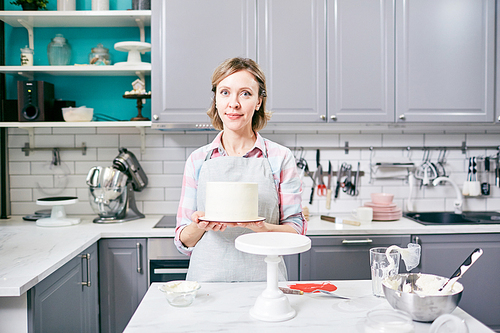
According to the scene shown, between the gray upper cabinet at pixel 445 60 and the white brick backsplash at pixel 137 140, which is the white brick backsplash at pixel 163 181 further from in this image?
the gray upper cabinet at pixel 445 60

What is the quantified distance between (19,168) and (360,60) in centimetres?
242

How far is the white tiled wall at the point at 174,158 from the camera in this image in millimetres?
2854

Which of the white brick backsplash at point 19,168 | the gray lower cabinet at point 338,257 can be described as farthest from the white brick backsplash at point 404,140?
the white brick backsplash at point 19,168

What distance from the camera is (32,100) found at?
2555 millimetres

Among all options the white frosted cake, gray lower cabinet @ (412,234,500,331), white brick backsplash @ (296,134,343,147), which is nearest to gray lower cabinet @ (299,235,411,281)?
gray lower cabinet @ (412,234,500,331)

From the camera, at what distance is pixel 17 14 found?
2545 mm

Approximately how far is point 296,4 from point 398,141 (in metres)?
1.22

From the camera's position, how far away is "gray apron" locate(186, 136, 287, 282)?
5.05 ft

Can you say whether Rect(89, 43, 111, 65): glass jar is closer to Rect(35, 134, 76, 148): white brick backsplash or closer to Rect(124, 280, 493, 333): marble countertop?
Rect(35, 134, 76, 148): white brick backsplash

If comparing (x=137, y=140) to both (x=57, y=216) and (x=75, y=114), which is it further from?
(x=57, y=216)

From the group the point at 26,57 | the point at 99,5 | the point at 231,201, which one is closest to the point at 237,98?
the point at 231,201

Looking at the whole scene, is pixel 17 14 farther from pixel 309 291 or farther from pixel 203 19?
pixel 309 291

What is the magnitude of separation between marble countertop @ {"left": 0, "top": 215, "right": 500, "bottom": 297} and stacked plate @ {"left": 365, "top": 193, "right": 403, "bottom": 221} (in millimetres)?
53

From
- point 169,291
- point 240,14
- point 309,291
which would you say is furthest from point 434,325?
point 240,14
